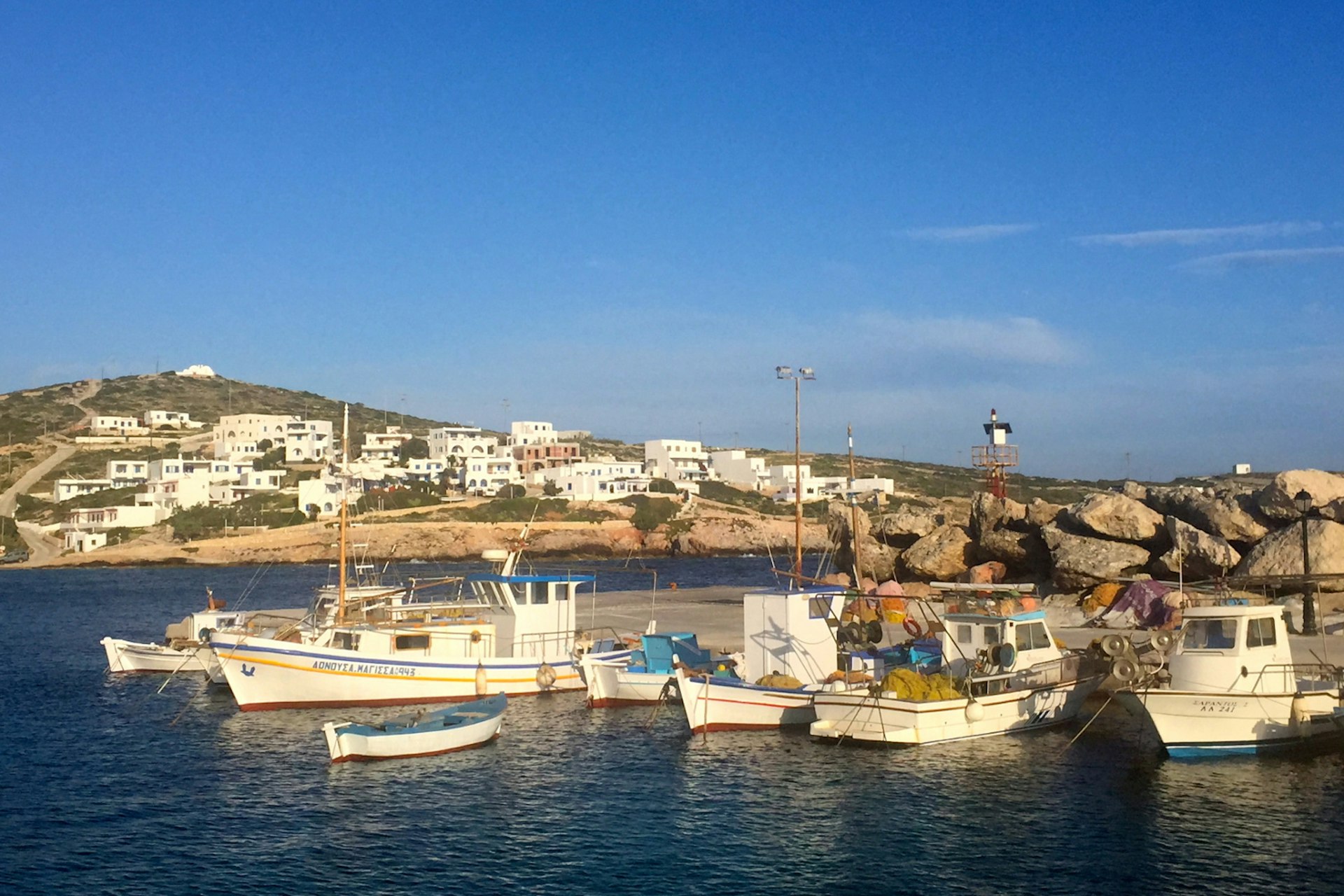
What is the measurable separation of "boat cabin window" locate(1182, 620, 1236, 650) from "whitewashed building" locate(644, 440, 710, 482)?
436 feet

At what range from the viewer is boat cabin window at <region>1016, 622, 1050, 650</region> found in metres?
29.7

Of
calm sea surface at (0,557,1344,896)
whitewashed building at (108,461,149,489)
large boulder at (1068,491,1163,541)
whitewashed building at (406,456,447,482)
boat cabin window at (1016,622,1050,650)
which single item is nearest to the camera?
calm sea surface at (0,557,1344,896)

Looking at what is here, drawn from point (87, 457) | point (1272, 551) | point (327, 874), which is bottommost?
point (327, 874)

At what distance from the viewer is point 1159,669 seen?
85.5 feet

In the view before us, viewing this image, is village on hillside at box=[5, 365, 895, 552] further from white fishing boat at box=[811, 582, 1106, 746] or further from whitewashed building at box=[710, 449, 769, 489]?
white fishing boat at box=[811, 582, 1106, 746]

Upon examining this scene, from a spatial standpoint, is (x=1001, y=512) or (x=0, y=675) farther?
(x=1001, y=512)

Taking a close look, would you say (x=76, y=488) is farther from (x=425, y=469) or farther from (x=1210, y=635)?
(x=1210, y=635)

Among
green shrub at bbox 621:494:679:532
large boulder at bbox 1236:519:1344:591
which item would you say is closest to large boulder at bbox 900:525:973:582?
large boulder at bbox 1236:519:1344:591

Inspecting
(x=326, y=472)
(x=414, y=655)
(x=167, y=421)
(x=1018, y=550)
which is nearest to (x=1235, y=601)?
(x=414, y=655)

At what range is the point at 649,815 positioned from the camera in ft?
75.2

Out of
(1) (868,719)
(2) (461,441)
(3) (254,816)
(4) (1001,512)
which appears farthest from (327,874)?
(2) (461,441)

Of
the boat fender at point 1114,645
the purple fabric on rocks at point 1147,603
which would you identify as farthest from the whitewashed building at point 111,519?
the boat fender at point 1114,645

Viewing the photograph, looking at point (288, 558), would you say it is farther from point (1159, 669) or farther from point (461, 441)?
point (1159, 669)

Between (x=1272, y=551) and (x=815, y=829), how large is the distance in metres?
25.0
